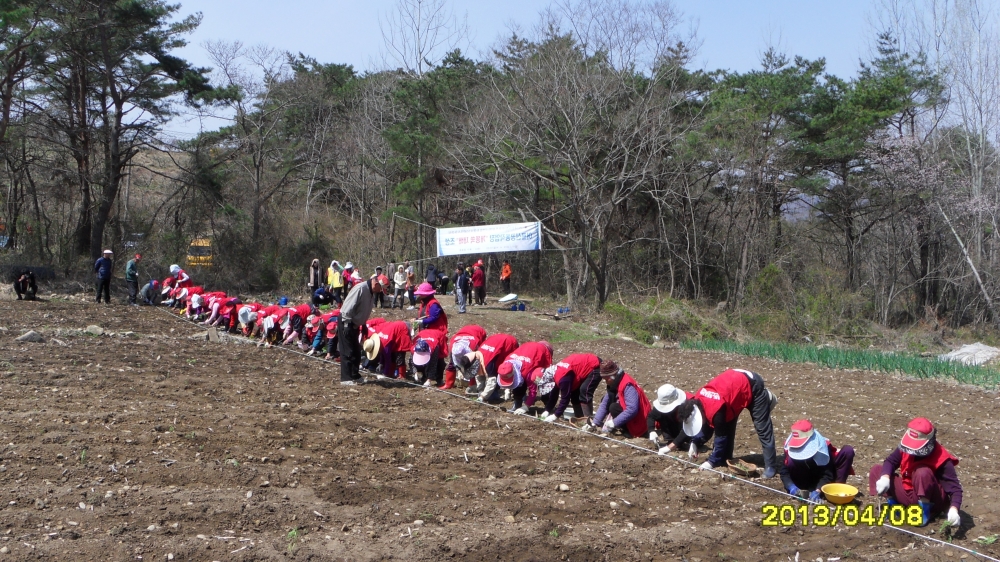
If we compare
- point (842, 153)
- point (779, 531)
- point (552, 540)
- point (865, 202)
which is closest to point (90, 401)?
point (552, 540)

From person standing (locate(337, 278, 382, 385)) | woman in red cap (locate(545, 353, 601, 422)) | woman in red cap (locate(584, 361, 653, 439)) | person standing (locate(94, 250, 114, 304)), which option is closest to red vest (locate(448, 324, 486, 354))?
person standing (locate(337, 278, 382, 385))

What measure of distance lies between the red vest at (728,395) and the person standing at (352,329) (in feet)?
18.4

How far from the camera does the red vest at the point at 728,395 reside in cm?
768

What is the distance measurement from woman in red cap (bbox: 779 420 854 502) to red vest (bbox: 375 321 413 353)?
6.50 meters

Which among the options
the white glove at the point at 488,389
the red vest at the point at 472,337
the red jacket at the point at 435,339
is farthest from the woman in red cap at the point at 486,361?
the red jacket at the point at 435,339

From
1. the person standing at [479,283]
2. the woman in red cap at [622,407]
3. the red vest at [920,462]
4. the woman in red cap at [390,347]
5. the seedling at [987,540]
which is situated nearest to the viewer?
the seedling at [987,540]

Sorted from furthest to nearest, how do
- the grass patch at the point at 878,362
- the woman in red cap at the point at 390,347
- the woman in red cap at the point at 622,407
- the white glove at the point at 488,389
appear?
the grass patch at the point at 878,362
the woman in red cap at the point at 390,347
the white glove at the point at 488,389
the woman in red cap at the point at 622,407

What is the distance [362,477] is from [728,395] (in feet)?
11.3

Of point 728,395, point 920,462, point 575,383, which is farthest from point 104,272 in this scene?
point 920,462

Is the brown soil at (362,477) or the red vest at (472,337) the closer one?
the brown soil at (362,477)

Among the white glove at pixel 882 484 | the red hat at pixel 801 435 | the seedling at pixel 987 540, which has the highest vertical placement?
the red hat at pixel 801 435

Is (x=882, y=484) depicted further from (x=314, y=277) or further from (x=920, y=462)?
(x=314, y=277)

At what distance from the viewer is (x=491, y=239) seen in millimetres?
25156
